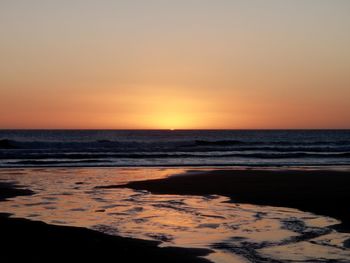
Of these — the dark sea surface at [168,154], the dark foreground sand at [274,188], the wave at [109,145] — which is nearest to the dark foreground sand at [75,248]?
the dark foreground sand at [274,188]

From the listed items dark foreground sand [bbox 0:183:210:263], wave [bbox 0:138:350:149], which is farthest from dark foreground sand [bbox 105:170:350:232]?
wave [bbox 0:138:350:149]

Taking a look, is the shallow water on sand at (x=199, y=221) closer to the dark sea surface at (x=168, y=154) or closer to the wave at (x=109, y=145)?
the dark sea surface at (x=168, y=154)

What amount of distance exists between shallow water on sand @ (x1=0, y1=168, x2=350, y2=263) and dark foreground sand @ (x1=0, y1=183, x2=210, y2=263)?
413 mm

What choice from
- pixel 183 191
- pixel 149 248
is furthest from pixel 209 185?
pixel 149 248

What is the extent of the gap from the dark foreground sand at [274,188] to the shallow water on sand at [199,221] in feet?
2.67

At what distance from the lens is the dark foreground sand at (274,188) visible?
14318 millimetres

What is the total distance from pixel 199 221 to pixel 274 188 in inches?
304

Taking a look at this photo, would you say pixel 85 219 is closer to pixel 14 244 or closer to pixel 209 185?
pixel 14 244

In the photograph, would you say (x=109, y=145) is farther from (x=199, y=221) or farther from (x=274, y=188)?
(x=199, y=221)

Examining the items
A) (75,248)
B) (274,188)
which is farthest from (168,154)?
(75,248)

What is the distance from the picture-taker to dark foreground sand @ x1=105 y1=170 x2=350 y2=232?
14.3 metres

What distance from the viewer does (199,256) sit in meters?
8.42

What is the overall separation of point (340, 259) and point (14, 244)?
5.38m

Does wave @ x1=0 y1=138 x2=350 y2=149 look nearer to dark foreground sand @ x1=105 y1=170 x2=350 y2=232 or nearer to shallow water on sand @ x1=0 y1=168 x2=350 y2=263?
dark foreground sand @ x1=105 y1=170 x2=350 y2=232
